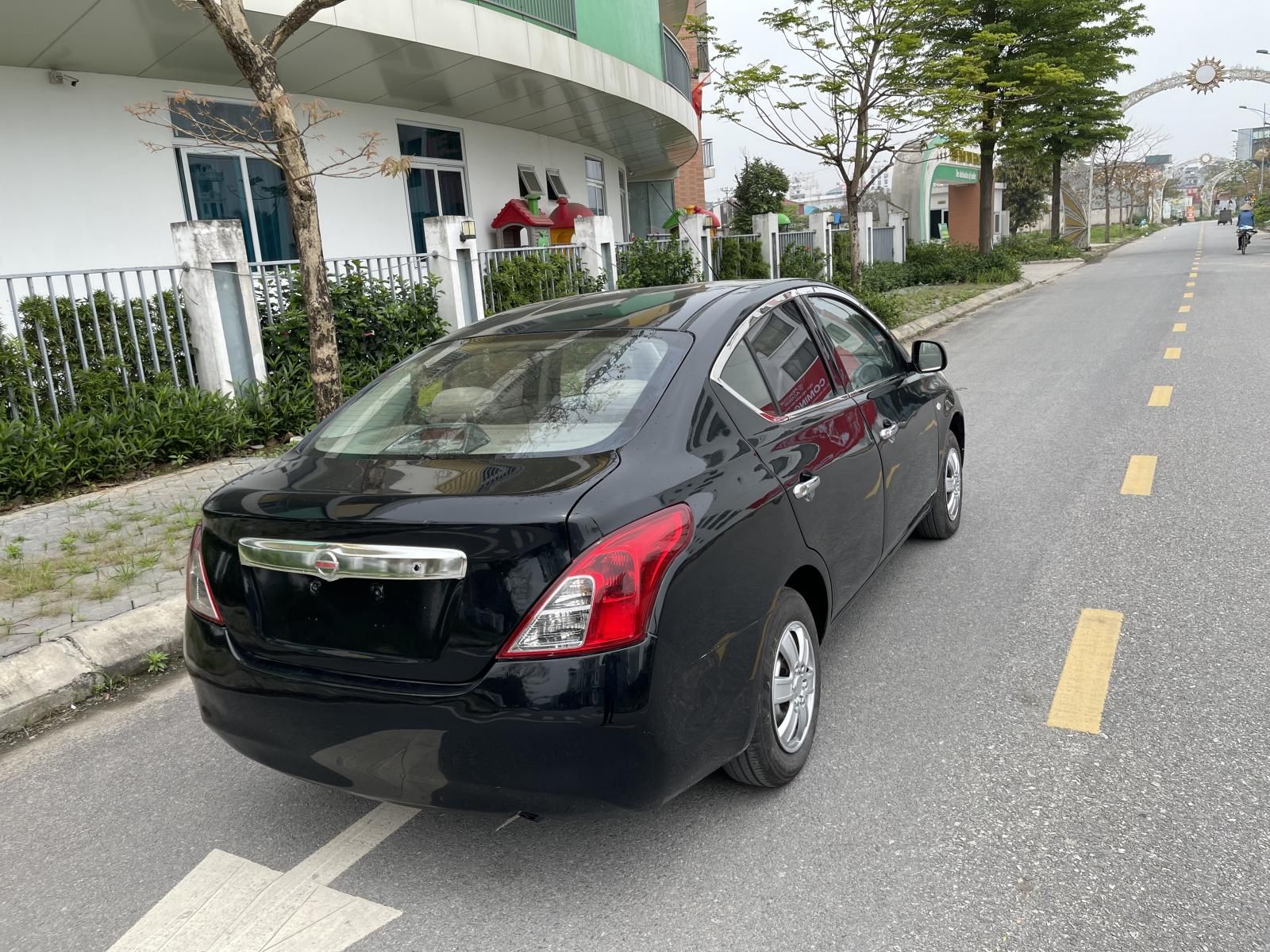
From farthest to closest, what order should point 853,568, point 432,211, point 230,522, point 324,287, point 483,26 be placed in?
point 432,211, point 483,26, point 324,287, point 853,568, point 230,522

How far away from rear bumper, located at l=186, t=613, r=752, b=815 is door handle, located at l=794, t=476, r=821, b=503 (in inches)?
32.9

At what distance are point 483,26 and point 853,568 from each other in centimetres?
1140

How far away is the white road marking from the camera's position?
8.19 feet

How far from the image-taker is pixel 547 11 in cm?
1445

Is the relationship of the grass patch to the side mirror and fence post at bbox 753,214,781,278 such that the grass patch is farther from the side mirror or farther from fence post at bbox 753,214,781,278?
the side mirror

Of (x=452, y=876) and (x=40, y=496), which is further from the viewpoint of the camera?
(x=40, y=496)

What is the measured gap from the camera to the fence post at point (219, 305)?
8148 mm

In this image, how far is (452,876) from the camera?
2.71m

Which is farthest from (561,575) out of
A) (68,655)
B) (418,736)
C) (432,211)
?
(432,211)

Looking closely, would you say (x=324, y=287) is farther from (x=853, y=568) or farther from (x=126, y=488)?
(x=853, y=568)

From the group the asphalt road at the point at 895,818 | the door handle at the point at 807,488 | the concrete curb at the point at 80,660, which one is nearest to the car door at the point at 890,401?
the asphalt road at the point at 895,818

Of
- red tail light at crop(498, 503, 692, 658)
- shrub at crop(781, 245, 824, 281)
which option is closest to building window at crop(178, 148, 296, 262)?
red tail light at crop(498, 503, 692, 658)

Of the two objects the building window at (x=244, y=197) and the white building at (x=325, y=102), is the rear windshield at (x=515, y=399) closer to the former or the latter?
the white building at (x=325, y=102)

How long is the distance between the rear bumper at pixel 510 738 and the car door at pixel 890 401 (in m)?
1.76
